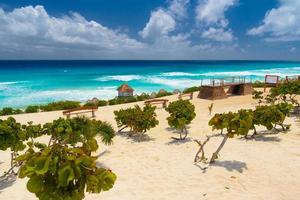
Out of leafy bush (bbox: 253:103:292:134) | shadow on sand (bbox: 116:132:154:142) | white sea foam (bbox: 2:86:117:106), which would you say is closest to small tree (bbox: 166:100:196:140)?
shadow on sand (bbox: 116:132:154:142)

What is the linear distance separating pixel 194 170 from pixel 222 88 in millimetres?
22479

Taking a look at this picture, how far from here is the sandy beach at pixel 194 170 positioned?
33.8 feet

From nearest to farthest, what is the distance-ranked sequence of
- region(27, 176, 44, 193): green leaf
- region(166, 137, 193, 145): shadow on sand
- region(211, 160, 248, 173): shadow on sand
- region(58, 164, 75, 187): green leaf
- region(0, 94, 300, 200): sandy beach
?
region(58, 164, 75, 187): green leaf
region(27, 176, 44, 193): green leaf
region(0, 94, 300, 200): sandy beach
region(211, 160, 248, 173): shadow on sand
region(166, 137, 193, 145): shadow on sand

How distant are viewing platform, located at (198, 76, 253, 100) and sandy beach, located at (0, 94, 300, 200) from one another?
14.2 m

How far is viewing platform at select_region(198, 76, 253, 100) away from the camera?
32.7 meters

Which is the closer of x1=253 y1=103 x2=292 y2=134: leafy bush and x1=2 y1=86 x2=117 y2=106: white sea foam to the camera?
x1=253 y1=103 x2=292 y2=134: leafy bush

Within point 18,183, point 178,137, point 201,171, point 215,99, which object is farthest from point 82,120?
point 215,99

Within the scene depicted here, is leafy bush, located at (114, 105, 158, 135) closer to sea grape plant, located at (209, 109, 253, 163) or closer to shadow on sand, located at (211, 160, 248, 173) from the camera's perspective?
shadow on sand, located at (211, 160, 248, 173)

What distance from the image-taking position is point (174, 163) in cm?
1342

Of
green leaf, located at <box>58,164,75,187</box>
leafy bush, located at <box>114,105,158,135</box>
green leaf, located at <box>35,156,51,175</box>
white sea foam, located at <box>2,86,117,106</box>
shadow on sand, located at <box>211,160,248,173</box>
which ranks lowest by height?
white sea foam, located at <box>2,86,117,106</box>

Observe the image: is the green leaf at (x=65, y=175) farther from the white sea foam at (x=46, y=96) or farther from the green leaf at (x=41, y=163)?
the white sea foam at (x=46, y=96)

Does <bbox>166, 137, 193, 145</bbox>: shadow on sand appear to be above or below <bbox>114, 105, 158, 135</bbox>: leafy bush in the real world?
below

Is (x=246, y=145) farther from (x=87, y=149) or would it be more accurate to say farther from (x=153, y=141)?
(x=87, y=149)

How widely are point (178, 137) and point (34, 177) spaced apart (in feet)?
46.0
